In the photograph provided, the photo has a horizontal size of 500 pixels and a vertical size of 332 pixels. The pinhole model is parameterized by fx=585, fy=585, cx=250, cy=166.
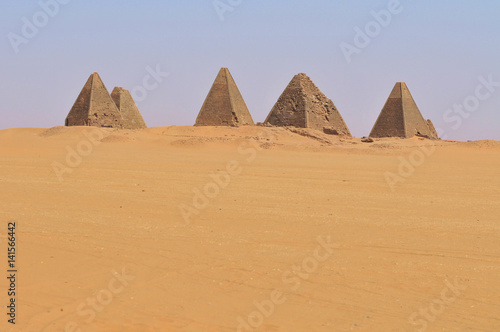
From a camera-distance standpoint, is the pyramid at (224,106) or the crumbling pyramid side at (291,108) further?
the pyramid at (224,106)

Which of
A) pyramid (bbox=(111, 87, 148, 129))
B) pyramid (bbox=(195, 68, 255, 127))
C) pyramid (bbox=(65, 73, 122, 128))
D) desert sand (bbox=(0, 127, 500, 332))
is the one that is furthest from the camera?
pyramid (bbox=(111, 87, 148, 129))

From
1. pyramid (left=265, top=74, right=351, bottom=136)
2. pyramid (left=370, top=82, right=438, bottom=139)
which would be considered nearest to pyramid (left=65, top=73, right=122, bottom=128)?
pyramid (left=265, top=74, right=351, bottom=136)

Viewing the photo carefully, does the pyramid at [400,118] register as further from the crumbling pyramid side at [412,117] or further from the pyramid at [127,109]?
the pyramid at [127,109]

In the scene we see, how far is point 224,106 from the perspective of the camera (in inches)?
1128

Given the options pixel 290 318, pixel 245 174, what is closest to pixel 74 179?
pixel 245 174

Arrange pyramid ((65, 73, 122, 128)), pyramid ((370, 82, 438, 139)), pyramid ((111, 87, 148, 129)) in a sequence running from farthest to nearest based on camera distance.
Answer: pyramid ((111, 87, 148, 129)) → pyramid ((370, 82, 438, 139)) → pyramid ((65, 73, 122, 128))

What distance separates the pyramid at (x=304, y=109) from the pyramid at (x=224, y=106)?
1487 mm

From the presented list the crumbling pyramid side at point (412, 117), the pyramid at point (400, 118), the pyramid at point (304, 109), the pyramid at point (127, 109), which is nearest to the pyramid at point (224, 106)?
the pyramid at point (304, 109)

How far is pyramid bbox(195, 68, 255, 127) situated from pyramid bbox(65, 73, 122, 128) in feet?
14.5

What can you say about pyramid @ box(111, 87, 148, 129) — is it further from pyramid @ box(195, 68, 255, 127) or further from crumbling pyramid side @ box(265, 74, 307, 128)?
crumbling pyramid side @ box(265, 74, 307, 128)

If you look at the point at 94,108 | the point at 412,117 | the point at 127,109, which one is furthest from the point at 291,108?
the point at 127,109

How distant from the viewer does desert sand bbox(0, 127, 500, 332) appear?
4371 millimetres

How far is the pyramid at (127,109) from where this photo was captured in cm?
3486

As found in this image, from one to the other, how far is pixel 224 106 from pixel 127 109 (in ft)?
30.2
